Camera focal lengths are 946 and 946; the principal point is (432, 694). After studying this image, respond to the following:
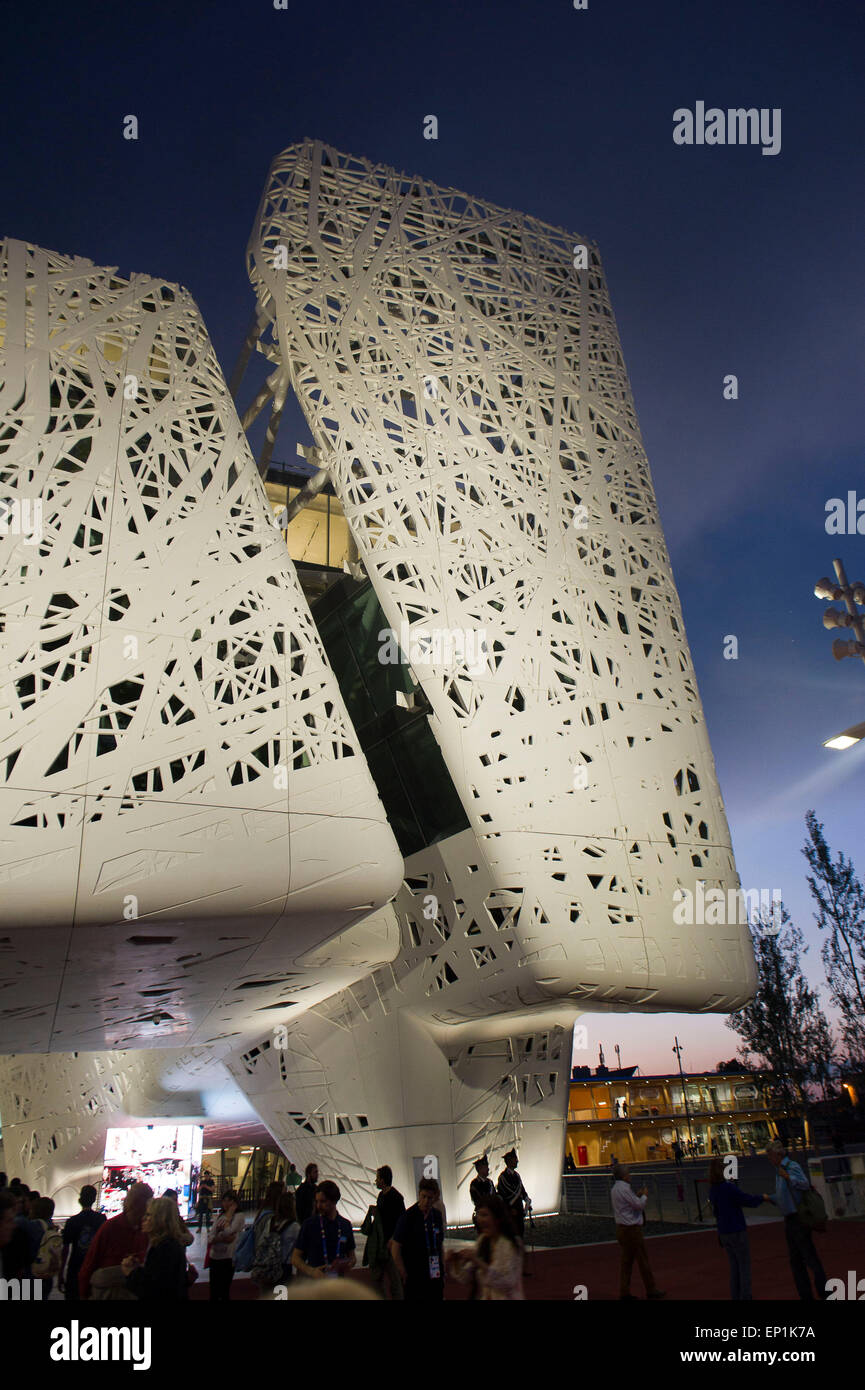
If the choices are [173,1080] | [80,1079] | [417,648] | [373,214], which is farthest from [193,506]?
[80,1079]

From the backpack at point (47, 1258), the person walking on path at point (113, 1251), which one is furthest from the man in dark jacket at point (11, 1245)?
the backpack at point (47, 1258)

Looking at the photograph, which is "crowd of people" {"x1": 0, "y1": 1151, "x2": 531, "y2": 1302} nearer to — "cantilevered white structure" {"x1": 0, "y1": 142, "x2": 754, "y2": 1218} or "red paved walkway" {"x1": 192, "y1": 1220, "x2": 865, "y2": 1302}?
"red paved walkway" {"x1": 192, "y1": 1220, "x2": 865, "y2": 1302}

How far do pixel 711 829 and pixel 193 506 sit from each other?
949cm

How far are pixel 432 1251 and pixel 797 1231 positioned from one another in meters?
2.95

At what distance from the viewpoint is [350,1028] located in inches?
653

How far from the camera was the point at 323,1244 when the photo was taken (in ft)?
19.7

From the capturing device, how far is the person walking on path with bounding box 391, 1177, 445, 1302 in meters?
5.31

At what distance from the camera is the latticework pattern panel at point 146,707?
390 inches

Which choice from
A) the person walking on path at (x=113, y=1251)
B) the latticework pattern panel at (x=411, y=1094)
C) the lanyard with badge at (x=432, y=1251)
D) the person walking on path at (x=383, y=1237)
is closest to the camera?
the person walking on path at (x=113, y=1251)

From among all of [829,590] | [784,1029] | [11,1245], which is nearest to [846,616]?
[829,590]

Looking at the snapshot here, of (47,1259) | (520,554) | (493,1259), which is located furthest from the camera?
(520,554)

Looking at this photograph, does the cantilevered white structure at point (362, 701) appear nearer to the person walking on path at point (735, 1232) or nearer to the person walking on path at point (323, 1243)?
the person walking on path at point (323, 1243)

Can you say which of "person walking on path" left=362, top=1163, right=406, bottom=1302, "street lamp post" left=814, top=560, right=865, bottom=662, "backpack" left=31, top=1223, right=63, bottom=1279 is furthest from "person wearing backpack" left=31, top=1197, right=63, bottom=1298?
"street lamp post" left=814, top=560, right=865, bottom=662

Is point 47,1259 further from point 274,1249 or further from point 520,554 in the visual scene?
point 520,554
